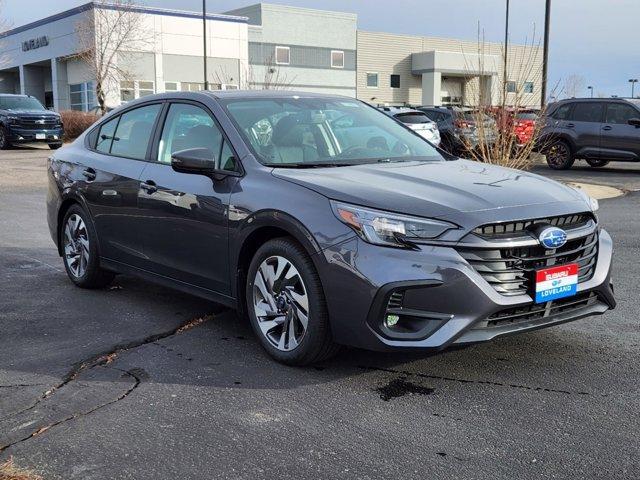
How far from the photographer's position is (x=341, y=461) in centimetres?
312

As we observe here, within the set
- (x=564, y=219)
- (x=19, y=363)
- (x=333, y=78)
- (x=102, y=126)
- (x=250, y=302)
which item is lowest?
(x=19, y=363)

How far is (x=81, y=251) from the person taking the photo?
622 cm

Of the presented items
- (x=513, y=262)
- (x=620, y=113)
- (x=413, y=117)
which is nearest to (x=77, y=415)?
(x=513, y=262)

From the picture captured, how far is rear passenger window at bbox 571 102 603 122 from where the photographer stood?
17.9m

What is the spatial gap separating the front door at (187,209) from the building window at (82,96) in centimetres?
4185

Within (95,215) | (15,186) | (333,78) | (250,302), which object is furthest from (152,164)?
(333,78)

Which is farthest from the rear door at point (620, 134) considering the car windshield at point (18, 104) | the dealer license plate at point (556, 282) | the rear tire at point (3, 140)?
the rear tire at point (3, 140)

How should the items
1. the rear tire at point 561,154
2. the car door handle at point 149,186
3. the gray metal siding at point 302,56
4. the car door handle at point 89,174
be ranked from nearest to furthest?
the car door handle at point 149,186 → the car door handle at point 89,174 → the rear tire at point 561,154 → the gray metal siding at point 302,56

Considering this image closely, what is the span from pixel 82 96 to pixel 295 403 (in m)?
46.4

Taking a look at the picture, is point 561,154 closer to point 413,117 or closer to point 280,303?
point 413,117

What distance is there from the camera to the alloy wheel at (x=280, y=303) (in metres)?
4.15

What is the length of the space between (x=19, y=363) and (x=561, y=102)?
1693cm

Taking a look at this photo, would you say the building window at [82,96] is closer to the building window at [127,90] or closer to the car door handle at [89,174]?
the building window at [127,90]

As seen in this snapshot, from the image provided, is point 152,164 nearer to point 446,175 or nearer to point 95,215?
point 95,215
